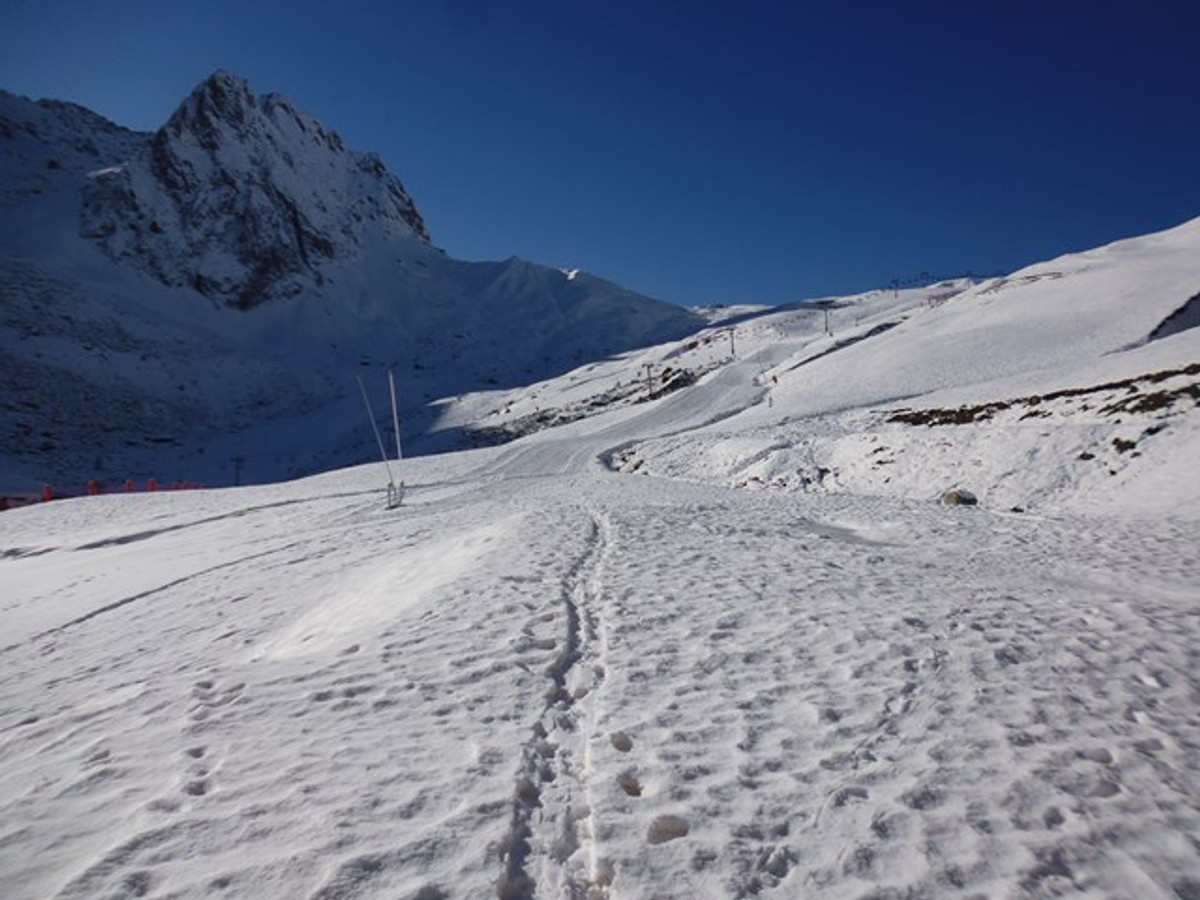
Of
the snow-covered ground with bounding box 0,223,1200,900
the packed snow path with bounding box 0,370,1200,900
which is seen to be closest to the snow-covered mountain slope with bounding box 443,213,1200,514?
the snow-covered ground with bounding box 0,223,1200,900

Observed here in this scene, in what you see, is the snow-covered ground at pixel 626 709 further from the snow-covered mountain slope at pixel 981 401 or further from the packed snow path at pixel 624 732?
the snow-covered mountain slope at pixel 981 401

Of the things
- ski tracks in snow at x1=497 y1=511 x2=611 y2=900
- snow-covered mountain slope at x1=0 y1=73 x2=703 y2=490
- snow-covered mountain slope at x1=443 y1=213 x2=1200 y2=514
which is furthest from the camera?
snow-covered mountain slope at x1=0 y1=73 x2=703 y2=490

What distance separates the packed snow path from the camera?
3.14 metres

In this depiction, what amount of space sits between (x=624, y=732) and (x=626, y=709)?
33 cm

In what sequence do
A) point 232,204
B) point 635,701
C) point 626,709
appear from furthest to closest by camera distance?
point 232,204, point 635,701, point 626,709

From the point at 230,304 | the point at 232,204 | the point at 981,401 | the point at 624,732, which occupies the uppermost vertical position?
the point at 232,204

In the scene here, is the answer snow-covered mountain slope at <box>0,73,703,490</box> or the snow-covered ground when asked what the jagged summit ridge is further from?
the snow-covered ground

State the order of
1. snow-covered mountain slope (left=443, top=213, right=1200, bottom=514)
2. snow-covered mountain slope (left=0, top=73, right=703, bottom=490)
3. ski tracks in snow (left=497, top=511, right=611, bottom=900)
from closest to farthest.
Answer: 1. ski tracks in snow (left=497, top=511, right=611, bottom=900)
2. snow-covered mountain slope (left=443, top=213, right=1200, bottom=514)
3. snow-covered mountain slope (left=0, top=73, right=703, bottom=490)

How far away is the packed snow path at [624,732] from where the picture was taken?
314cm

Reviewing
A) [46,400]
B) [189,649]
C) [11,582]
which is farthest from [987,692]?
[46,400]

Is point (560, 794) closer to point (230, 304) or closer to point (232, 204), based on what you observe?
point (230, 304)

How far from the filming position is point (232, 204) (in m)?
120

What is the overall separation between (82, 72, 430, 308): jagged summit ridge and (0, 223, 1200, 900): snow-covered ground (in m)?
117

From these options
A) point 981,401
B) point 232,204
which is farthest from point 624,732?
point 232,204
